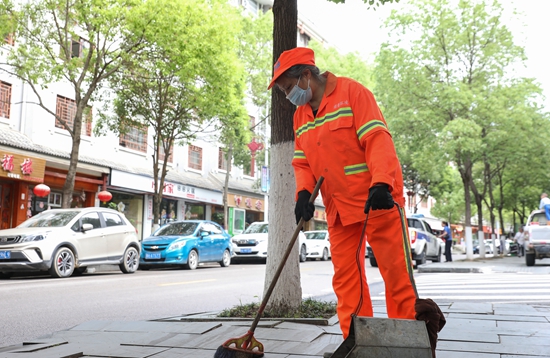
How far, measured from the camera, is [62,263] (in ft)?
45.9

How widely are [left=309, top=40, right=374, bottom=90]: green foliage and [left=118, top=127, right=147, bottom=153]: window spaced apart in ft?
44.8

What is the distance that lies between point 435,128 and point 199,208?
1409cm

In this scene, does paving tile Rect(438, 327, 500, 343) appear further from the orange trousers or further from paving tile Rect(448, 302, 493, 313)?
paving tile Rect(448, 302, 493, 313)

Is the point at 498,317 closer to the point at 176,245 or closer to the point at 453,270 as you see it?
the point at 453,270

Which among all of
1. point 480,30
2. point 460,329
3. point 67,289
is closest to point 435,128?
point 480,30

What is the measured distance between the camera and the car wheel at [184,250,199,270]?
18347 mm

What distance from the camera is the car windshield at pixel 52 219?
14398mm

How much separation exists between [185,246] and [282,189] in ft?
40.2

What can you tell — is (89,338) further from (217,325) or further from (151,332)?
(217,325)

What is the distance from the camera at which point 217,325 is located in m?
5.55

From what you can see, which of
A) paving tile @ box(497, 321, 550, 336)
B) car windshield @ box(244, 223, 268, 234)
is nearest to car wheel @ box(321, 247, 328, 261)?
car windshield @ box(244, 223, 268, 234)

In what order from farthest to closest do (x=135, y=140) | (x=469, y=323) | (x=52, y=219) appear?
(x=135, y=140) < (x=52, y=219) < (x=469, y=323)

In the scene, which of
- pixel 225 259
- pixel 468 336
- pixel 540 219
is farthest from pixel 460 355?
pixel 540 219

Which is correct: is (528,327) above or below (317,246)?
below
